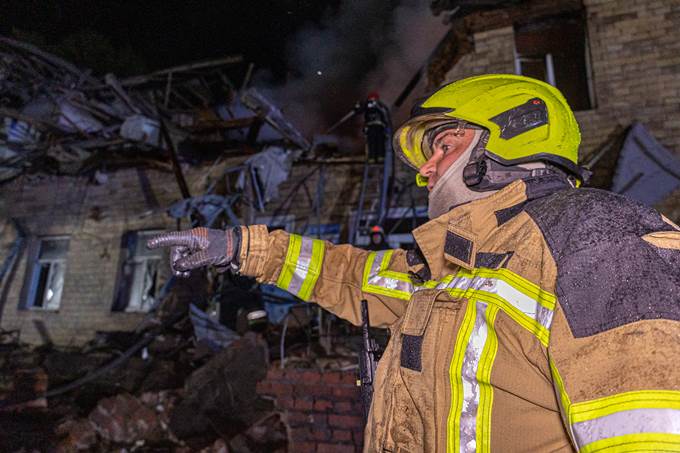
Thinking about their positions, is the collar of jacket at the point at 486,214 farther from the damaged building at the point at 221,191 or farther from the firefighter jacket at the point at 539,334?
the damaged building at the point at 221,191

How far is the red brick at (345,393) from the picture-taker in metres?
3.45

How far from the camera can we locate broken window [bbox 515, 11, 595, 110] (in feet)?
18.0

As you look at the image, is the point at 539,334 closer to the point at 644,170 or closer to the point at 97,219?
the point at 644,170

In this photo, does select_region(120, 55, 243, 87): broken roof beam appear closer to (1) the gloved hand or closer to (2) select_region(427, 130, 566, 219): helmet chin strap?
(1) the gloved hand

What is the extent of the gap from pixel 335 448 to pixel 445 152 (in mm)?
3006

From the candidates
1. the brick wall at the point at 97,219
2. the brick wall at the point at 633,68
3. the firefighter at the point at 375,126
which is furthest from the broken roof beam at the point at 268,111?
the brick wall at the point at 633,68

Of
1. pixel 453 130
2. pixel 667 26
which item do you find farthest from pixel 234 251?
pixel 667 26

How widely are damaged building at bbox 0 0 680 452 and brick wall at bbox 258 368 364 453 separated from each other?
0.02 meters

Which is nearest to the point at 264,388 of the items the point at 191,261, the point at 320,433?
the point at 320,433

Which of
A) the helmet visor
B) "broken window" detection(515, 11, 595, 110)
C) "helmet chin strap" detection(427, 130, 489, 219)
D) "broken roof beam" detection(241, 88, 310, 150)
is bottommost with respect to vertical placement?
"helmet chin strap" detection(427, 130, 489, 219)

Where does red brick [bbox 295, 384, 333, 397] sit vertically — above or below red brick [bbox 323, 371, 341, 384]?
below

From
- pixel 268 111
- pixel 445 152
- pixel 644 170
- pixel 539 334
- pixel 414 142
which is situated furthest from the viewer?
pixel 268 111

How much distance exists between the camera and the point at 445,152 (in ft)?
5.20

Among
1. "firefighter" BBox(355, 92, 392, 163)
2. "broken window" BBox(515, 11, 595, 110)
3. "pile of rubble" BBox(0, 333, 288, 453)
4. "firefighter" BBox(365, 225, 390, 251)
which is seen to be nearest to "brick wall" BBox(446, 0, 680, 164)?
"broken window" BBox(515, 11, 595, 110)
